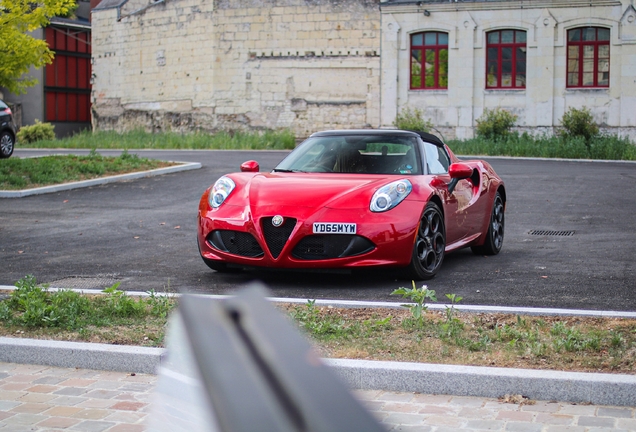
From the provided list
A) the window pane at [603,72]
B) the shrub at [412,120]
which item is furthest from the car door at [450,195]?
the window pane at [603,72]

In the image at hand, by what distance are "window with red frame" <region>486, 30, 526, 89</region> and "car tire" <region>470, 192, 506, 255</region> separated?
86.8 ft

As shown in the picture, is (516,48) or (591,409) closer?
(591,409)

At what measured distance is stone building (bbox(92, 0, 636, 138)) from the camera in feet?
113

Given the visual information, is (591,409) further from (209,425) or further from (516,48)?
(516,48)

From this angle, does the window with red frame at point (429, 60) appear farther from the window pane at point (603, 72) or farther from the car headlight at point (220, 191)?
the car headlight at point (220, 191)

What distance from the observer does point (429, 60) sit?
36.8 metres

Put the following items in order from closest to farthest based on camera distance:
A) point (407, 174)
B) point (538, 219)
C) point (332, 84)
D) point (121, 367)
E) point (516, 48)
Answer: point (121, 367) < point (407, 174) < point (538, 219) < point (516, 48) < point (332, 84)

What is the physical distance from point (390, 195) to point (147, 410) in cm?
373

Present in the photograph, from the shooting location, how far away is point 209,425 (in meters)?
1.10

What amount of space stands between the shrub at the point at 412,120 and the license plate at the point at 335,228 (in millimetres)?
25643

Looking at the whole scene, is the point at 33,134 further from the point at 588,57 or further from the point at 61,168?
the point at 588,57

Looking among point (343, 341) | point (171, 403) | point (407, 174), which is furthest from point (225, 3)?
point (171, 403)

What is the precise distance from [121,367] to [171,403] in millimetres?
4248

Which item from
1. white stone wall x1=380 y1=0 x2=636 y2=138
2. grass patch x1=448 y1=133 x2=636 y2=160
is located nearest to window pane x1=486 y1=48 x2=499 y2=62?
white stone wall x1=380 y1=0 x2=636 y2=138
